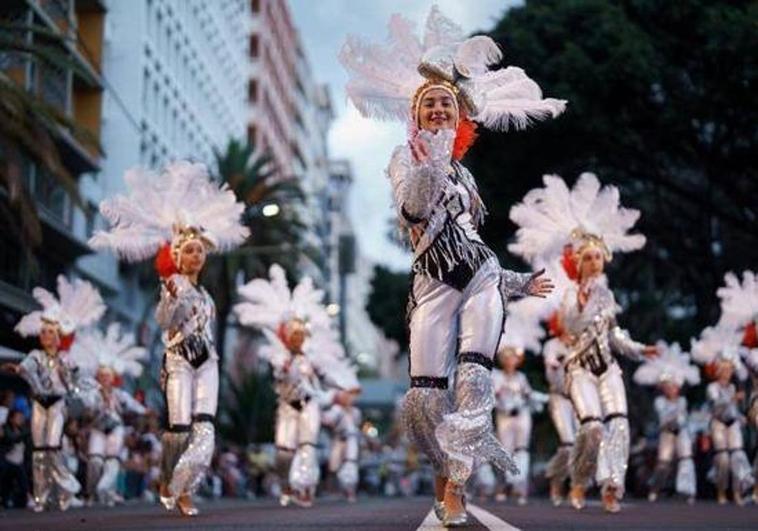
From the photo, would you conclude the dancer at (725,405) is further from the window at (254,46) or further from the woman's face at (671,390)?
the window at (254,46)

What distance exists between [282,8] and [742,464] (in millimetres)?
83160

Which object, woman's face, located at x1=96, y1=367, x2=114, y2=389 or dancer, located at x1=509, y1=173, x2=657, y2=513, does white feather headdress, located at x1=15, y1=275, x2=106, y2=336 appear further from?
dancer, located at x1=509, y1=173, x2=657, y2=513

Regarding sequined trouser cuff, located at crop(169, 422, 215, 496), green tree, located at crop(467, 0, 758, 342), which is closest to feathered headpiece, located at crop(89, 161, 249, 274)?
sequined trouser cuff, located at crop(169, 422, 215, 496)

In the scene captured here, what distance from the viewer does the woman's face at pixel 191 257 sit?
14344mm

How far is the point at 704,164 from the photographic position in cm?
3644

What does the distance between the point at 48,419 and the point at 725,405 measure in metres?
10.2

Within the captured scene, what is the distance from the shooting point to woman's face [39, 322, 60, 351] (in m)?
19.7

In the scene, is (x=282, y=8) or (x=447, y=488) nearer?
(x=447, y=488)

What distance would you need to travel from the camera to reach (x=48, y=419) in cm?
1953

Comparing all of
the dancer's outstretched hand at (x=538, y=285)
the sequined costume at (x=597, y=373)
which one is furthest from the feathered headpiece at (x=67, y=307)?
the dancer's outstretched hand at (x=538, y=285)

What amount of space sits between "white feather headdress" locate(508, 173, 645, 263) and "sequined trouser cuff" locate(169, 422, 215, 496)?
3.62 meters

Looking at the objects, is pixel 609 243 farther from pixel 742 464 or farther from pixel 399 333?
pixel 399 333

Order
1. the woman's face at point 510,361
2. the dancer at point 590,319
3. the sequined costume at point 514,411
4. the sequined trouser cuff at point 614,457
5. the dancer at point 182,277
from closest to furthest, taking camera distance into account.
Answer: the dancer at point 182,277, the sequined trouser cuff at point 614,457, the dancer at point 590,319, the sequined costume at point 514,411, the woman's face at point 510,361

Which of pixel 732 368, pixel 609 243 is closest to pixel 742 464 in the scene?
pixel 732 368
